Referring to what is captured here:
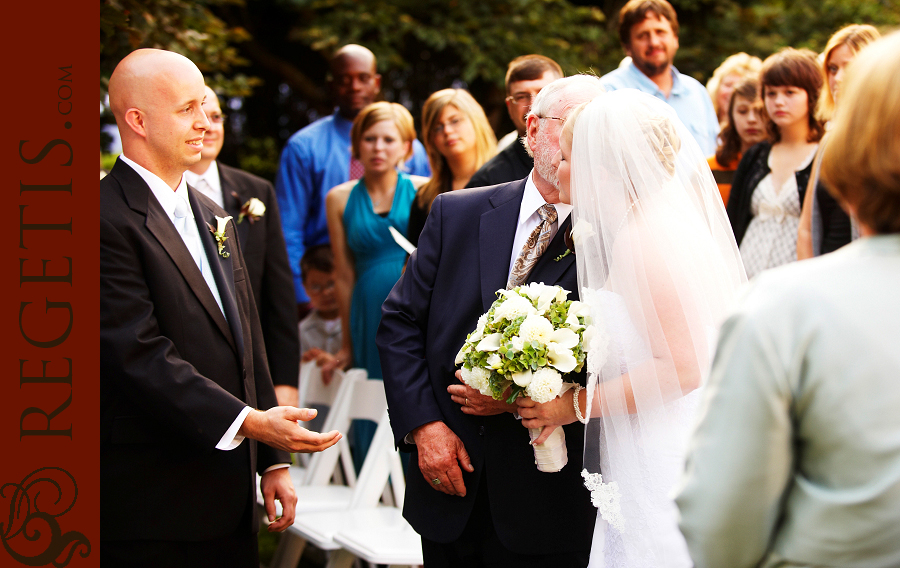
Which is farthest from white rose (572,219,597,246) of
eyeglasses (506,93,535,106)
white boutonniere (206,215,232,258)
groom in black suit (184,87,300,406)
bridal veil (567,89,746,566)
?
eyeglasses (506,93,535,106)

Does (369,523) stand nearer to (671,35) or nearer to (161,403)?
(161,403)

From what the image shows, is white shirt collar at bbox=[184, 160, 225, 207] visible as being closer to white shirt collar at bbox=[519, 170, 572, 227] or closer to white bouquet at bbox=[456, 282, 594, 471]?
white shirt collar at bbox=[519, 170, 572, 227]

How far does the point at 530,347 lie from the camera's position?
93.0 inches

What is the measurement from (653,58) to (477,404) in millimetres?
3951

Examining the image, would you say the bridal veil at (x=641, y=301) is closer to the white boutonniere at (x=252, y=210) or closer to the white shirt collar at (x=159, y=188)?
the white shirt collar at (x=159, y=188)

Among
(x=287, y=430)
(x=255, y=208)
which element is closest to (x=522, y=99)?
(x=255, y=208)

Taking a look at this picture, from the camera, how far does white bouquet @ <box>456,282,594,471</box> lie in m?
2.36

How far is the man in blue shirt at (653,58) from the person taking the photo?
5754 mm

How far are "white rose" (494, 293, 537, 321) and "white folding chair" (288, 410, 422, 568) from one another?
1.70 meters

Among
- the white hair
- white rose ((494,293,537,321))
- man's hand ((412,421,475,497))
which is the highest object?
the white hair

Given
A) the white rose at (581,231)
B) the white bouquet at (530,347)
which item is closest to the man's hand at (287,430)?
the white bouquet at (530,347)

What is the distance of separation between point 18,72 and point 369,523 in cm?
264

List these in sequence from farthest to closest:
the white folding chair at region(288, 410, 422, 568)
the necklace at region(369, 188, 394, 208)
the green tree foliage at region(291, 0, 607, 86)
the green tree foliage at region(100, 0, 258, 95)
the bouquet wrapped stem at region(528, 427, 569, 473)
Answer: the green tree foliage at region(291, 0, 607, 86), the necklace at region(369, 188, 394, 208), the green tree foliage at region(100, 0, 258, 95), the white folding chair at region(288, 410, 422, 568), the bouquet wrapped stem at region(528, 427, 569, 473)

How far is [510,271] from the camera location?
9.16ft
